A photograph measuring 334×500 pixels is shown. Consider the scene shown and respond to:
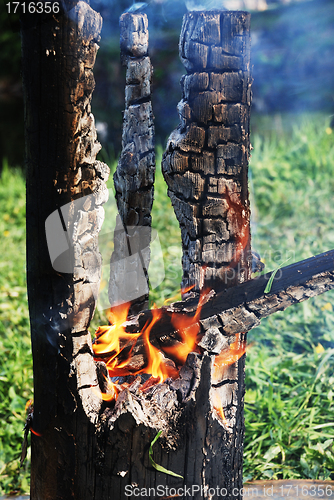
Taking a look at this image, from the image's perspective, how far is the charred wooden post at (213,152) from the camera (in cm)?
132

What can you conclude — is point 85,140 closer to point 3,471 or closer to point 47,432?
point 47,432

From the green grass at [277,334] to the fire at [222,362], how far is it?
0.87 metres

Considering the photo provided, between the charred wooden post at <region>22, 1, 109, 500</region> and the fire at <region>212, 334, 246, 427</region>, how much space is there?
0.39 m

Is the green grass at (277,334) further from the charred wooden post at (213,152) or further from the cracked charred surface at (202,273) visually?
the charred wooden post at (213,152)

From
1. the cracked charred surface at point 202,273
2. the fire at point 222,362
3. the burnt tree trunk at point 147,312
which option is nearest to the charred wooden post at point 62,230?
the burnt tree trunk at point 147,312

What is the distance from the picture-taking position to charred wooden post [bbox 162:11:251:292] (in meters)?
1.32

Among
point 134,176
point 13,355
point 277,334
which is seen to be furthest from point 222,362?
point 13,355

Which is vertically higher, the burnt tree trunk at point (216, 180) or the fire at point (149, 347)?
the burnt tree trunk at point (216, 180)

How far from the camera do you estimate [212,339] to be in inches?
55.7

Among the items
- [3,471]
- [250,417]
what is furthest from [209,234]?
[3,471]

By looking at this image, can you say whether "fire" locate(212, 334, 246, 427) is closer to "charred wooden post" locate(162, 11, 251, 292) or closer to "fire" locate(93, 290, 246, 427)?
"fire" locate(93, 290, 246, 427)

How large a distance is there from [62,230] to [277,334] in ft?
6.59

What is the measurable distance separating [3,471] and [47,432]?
110 cm

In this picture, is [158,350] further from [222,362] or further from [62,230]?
[62,230]
